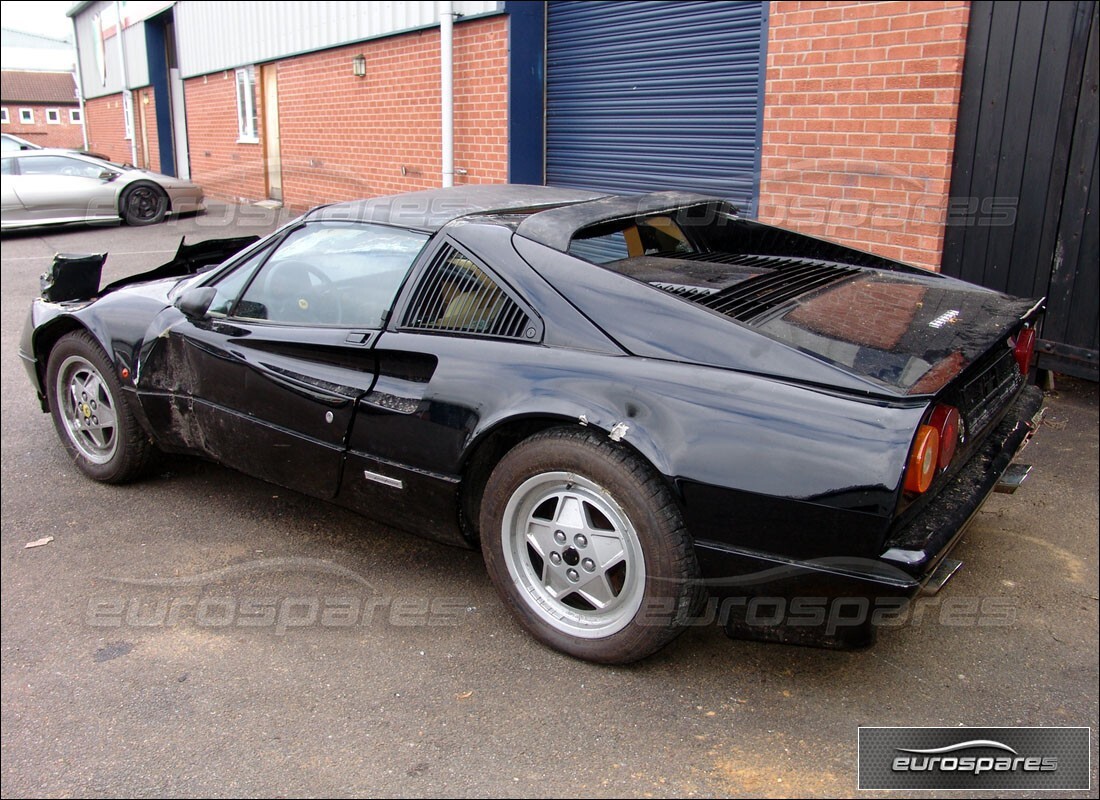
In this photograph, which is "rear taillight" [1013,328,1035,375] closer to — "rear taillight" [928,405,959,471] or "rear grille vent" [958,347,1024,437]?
"rear grille vent" [958,347,1024,437]

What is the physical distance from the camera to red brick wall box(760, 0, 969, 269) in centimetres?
550

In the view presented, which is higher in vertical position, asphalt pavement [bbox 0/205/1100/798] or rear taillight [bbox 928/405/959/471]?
rear taillight [bbox 928/405/959/471]

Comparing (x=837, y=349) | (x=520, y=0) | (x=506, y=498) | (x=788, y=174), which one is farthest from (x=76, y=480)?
(x=520, y=0)

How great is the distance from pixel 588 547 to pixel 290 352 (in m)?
1.44

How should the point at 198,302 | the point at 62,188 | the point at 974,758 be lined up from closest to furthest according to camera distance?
the point at 974,758 → the point at 198,302 → the point at 62,188

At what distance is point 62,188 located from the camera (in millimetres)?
14297

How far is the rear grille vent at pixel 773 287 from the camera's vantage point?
277 centimetres

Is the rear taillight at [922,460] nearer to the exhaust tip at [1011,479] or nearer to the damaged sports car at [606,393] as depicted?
the damaged sports car at [606,393]

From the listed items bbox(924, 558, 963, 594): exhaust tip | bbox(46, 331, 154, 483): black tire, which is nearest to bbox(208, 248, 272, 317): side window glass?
bbox(46, 331, 154, 483): black tire

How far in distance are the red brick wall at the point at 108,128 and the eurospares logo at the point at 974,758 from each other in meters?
30.4

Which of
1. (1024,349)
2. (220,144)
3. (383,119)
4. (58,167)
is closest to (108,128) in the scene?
(220,144)

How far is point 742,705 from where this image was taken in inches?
104

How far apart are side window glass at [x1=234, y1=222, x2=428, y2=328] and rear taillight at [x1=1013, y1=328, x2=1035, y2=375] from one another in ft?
7.34

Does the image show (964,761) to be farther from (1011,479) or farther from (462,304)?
(462,304)
